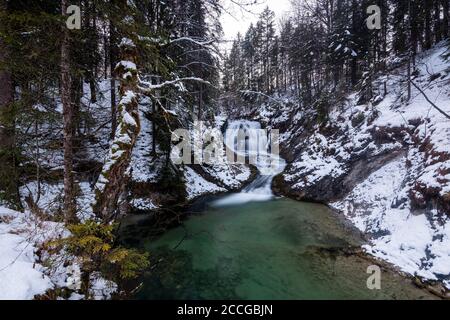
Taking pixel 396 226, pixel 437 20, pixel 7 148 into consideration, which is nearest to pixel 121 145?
pixel 7 148

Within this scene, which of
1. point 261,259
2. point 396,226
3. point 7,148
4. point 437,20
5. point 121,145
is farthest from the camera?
point 437,20

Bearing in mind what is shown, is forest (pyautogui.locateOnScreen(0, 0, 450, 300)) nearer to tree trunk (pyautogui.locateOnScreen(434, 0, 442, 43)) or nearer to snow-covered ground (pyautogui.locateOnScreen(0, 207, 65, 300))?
snow-covered ground (pyautogui.locateOnScreen(0, 207, 65, 300))

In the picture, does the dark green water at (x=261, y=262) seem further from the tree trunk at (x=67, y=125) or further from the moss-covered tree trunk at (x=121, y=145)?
the moss-covered tree trunk at (x=121, y=145)

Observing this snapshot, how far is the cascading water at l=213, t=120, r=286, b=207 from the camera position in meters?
16.1

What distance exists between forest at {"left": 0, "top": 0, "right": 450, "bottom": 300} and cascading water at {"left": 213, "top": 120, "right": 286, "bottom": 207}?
0.26 metres

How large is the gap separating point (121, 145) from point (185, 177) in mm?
11302

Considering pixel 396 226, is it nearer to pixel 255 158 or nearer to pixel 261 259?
pixel 261 259

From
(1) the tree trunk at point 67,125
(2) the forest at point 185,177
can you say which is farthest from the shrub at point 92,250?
(1) the tree trunk at point 67,125

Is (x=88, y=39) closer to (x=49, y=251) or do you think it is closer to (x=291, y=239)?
(x=49, y=251)

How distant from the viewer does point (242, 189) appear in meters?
17.9

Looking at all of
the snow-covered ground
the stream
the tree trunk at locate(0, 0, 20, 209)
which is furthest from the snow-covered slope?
the tree trunk at locate(0, 0, 20, 209)

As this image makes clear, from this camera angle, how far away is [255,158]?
80.5ft

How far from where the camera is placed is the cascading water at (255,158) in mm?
16078

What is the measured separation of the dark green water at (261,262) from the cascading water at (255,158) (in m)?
4.05
